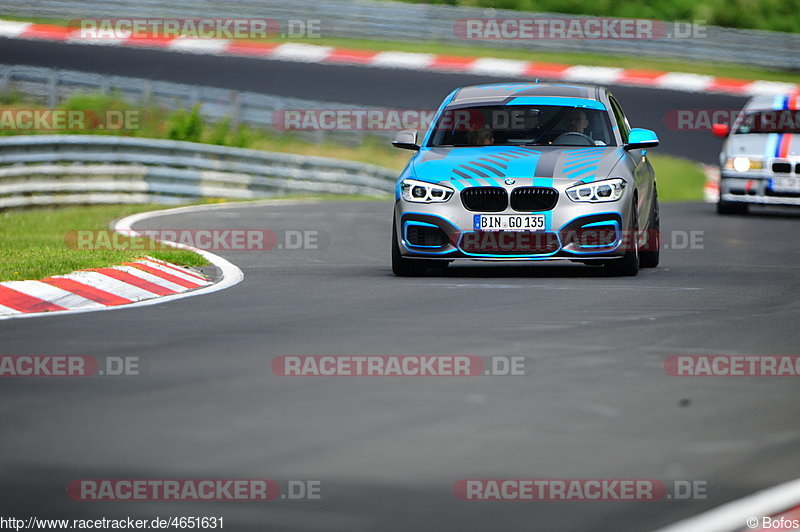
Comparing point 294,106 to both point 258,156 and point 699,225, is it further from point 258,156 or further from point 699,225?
point 699,225

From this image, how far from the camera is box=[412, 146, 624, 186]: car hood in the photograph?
1270 centimetres

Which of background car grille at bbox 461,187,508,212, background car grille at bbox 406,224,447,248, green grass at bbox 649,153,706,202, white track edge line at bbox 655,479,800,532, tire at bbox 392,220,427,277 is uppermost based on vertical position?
background car grille at bbox 461,187,508,212

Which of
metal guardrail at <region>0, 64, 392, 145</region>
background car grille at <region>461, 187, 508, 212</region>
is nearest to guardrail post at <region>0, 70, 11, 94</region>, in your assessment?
metal guardrail at <region>0, 64, 392, 145</region>

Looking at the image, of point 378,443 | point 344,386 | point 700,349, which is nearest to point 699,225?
point 700,349

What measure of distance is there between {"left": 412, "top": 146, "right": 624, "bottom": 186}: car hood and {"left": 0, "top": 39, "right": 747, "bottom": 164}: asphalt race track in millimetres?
19913

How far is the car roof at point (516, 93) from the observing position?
555 inches

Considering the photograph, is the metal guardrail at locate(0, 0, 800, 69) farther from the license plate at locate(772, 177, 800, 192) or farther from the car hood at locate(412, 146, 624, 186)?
the car hood at locate(412, 146, 624, 186)

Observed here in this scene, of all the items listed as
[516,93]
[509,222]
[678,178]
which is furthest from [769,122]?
[509,222]

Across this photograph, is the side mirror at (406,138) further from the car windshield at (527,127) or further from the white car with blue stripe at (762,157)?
the white car with blue stripe at (762,157)

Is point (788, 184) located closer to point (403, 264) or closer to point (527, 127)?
point (527, 127)

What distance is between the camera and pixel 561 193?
12609 millimetres

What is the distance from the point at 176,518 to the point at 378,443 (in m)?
1.20

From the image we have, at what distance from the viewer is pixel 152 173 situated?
24.9 metres

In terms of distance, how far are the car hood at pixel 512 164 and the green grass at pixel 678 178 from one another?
14.9 m
